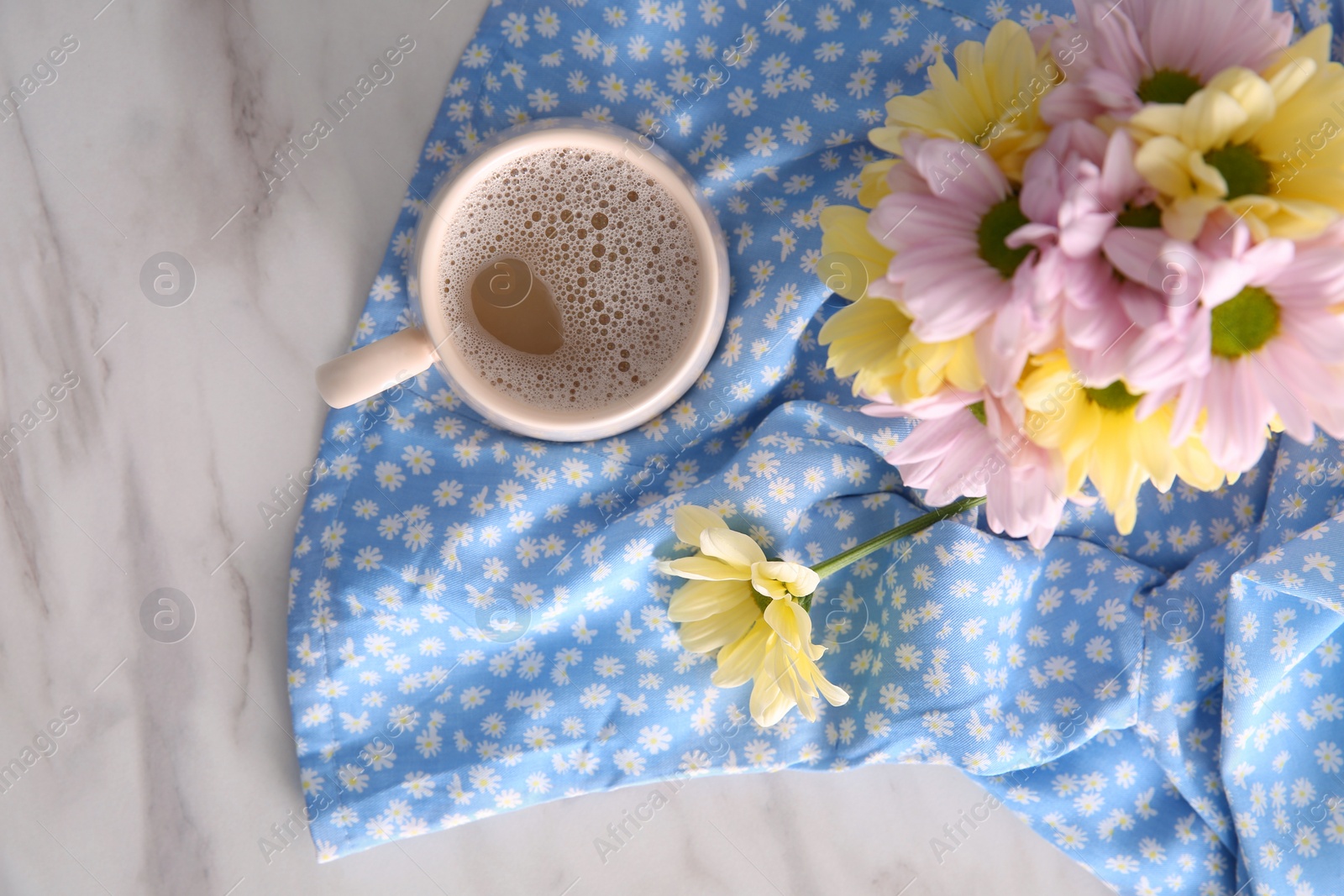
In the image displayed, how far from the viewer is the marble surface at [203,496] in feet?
2.52

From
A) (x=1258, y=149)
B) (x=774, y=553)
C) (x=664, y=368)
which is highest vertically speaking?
(x=1258, y=149)

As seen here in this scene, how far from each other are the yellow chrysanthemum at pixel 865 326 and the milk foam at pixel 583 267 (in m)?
0.23

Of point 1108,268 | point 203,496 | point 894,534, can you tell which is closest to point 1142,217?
point 1108,268

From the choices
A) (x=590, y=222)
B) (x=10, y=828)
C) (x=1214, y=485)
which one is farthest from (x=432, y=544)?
(x=1214, y=485)

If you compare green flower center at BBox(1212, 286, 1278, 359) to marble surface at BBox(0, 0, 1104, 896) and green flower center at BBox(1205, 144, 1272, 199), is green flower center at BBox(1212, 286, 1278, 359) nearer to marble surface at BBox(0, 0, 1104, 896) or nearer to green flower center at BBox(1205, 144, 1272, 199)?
green flower center at BBox(1205, 144, 1272, 199)

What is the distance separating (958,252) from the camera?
0.39m

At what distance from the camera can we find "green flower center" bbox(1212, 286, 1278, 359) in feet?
1.22

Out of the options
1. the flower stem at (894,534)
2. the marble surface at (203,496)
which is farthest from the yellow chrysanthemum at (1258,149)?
the marble surface at (203,496)

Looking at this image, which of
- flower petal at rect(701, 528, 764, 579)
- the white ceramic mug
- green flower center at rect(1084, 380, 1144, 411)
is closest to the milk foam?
the white ceramic mug

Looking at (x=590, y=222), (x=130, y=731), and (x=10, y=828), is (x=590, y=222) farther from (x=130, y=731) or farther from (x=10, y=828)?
(x=10, y=828)

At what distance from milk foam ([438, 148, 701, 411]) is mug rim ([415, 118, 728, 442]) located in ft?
0.03

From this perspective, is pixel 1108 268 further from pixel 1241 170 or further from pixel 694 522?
pixel 694 522

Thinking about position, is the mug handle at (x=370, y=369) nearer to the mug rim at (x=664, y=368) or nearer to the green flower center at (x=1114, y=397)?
the mug rim at (x=664, y=368)

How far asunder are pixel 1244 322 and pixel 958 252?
117 mm
